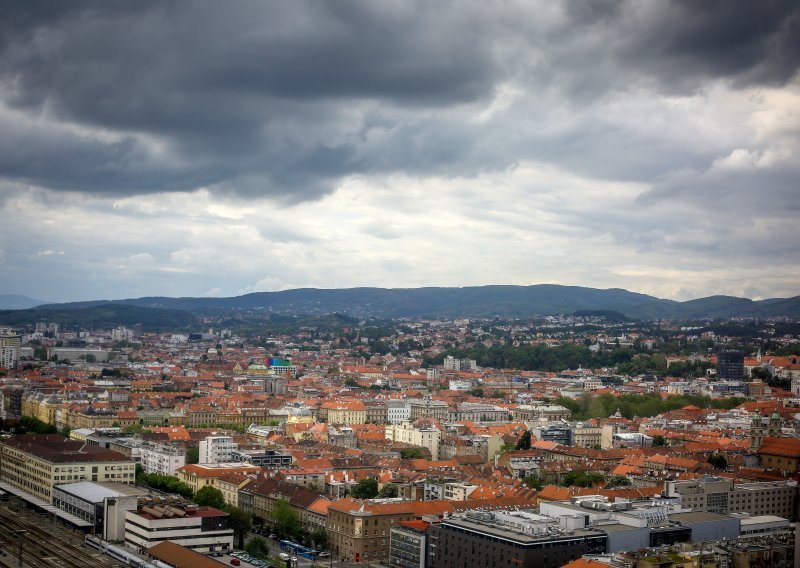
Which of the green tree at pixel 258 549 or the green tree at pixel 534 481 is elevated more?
the green tree at pixel 534 481

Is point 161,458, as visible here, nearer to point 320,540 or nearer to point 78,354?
point 320,540

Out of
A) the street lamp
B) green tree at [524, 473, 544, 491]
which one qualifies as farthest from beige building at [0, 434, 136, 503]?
green tree at [524, 473, 544, 491]

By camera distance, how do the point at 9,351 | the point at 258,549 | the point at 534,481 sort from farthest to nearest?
the point at 9,351, the point at 534,481, the point at 258,549

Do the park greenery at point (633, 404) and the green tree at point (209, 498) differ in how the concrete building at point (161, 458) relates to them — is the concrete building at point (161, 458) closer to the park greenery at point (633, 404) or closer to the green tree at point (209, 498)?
the green tree at point (209, 498)

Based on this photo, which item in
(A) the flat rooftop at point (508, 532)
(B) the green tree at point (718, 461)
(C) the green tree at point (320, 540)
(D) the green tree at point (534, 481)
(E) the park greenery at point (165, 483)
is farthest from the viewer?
(B) the green tree at point (718, 461)

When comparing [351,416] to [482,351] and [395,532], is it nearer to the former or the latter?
[395,532]

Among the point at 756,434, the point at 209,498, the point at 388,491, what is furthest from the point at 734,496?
the point at 209,498

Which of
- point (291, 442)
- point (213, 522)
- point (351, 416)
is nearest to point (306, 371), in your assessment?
point (351, 416)

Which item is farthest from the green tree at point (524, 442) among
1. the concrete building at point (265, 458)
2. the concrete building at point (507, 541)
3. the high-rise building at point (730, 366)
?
the high-rise building at point (730, 366)
